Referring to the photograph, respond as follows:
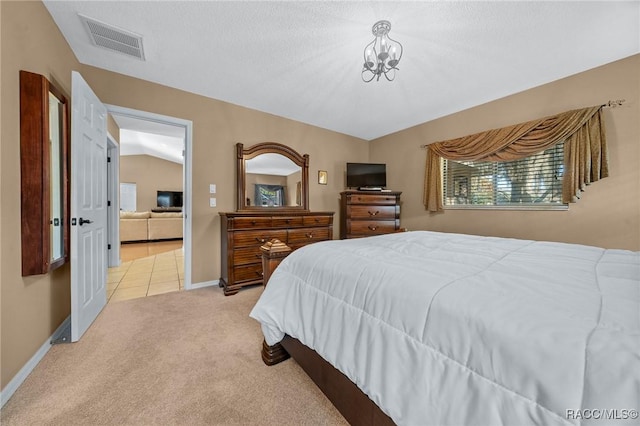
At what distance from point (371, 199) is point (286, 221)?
142 centimetres

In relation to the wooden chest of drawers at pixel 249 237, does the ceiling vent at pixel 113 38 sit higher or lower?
higher

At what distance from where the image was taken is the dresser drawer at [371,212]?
12.6 feet

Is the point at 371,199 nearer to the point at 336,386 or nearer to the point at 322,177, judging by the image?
the point at 322,177

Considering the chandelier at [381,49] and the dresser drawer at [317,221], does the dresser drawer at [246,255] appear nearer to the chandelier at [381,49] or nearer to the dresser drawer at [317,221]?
the dresser drawer at [317,221]

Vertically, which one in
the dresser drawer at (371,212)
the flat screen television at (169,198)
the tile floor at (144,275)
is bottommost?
the tile floor at (144,275)

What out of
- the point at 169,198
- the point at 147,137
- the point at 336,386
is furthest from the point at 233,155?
the point at 169,198

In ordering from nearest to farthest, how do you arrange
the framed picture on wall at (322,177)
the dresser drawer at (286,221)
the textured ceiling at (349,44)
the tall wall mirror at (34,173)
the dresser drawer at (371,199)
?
the tall wall mirror at (34,173)
the textured ceiling at (349,44)
the dresser drawer at (286,221)
the dresser drawer at (371,199)
the framed picture on wall at (322,177)

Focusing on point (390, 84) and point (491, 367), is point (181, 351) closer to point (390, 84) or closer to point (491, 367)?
point (491, 367)

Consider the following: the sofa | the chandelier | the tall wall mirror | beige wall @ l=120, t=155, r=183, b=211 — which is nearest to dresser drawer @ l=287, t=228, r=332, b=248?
the chandelier

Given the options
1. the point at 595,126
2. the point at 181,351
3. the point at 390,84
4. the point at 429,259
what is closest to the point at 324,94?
the point at 390,84

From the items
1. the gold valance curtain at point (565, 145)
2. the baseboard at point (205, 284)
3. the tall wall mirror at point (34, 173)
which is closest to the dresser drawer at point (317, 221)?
the baseboard at point (205, 284)

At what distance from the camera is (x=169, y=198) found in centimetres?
947

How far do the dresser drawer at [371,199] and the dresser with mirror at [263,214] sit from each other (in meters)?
0.49

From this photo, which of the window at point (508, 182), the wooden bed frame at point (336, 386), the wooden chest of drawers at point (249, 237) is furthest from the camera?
the wooden chest of drawers at point (249, 237)
